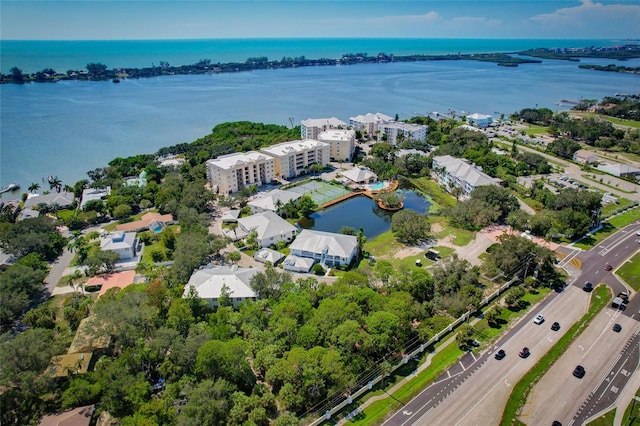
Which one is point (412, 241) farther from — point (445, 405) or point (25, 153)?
point (25, 153)

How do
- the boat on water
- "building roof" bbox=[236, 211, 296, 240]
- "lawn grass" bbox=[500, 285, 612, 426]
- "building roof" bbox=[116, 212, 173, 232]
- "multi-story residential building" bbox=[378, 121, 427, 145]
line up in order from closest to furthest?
1. "lawn grass" bbox=[500, 285, 612, 426]
2. "building roof" bbox=[236, 211, 296, 240]
3. "building roof" bbox=[116, 212, 173, 232]
4. the boat on water
5. "multi-story residential building" bbox=[378, 121, 427, 145]

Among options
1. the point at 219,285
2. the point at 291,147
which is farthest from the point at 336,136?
the point at 219,285

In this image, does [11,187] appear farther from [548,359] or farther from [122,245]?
[548,359]

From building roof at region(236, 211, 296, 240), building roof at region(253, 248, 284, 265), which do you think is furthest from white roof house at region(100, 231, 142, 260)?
building roof at region(253, 248, 284, 265)

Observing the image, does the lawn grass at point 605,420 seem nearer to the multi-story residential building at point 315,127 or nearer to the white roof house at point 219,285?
the white roof house at point 219,285

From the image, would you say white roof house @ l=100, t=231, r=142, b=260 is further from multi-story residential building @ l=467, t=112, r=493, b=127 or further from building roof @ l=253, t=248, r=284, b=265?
multi-story residential building @ l=467, t=112, r=493, b=127

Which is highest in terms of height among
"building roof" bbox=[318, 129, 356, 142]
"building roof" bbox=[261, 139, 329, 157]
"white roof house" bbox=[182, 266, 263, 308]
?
"building roof" bbox=[318, 129, 356, 142]

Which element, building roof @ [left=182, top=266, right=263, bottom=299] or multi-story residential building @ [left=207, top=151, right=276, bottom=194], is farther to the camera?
multi-story residential building @ [left=207, top=151, right=276, bottom=194]

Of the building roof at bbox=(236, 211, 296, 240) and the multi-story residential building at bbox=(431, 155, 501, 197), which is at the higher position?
the multi-story residential building at bbox=(431, 155, 501, 197)

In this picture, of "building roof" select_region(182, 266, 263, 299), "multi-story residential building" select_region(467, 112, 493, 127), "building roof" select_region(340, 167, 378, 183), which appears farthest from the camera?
"multi-story residential building" select_region(467, 112, 493, 127)
